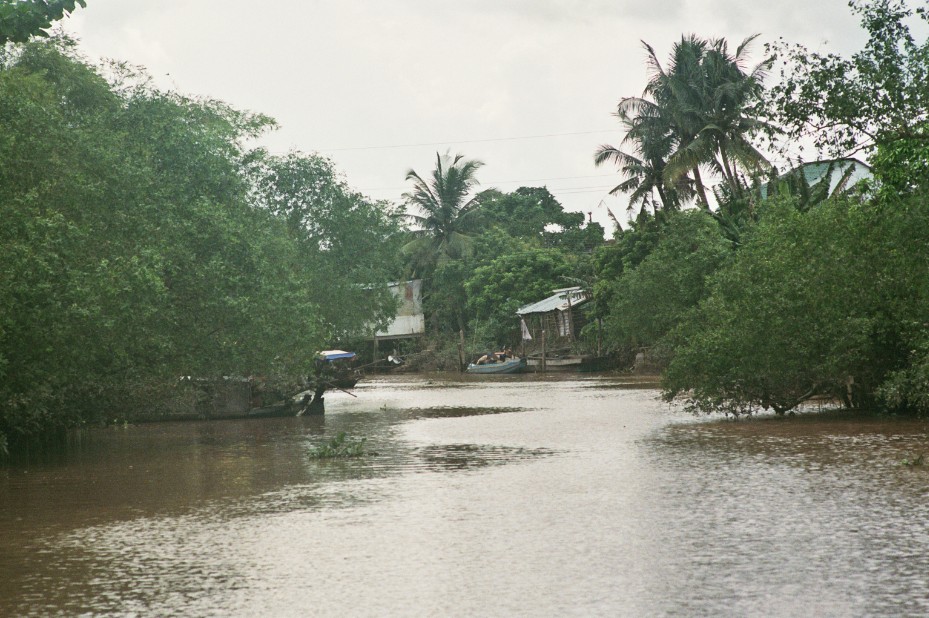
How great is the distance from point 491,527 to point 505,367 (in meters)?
46.1

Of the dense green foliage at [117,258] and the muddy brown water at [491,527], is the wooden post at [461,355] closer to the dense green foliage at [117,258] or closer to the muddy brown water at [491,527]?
the dense green foliage at [117,258]

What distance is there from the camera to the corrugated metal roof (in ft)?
181

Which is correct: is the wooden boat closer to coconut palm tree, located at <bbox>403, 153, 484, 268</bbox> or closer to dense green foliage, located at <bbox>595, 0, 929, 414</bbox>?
coconut palm tree, located at <bbox>403, 153, 484, 268</bbox>

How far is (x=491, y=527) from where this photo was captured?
970 centimetres

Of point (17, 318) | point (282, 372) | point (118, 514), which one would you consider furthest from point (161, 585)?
point (282, 372)

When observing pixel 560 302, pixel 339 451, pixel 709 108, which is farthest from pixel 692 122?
pixel 339 451

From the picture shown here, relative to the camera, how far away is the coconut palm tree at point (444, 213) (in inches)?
2479

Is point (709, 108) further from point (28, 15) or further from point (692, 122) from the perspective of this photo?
point (28, 15)

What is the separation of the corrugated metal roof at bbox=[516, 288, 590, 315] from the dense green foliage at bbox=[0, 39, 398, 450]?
22100 mm

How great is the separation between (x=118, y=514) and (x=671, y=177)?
30763mm

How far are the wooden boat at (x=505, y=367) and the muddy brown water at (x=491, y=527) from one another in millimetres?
36743

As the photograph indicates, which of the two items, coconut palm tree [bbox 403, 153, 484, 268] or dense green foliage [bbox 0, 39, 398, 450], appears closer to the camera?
dense green foliage [bbox 0, 39, 398, 450]

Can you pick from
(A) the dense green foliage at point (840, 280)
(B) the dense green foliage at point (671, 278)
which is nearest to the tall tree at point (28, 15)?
(A) the dense green foliage at point (840, 280)

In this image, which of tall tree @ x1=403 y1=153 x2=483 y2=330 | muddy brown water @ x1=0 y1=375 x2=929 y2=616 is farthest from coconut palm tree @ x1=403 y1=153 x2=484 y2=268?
muddy brown water @ x1=0 y1=375 x2=929 y2=616
